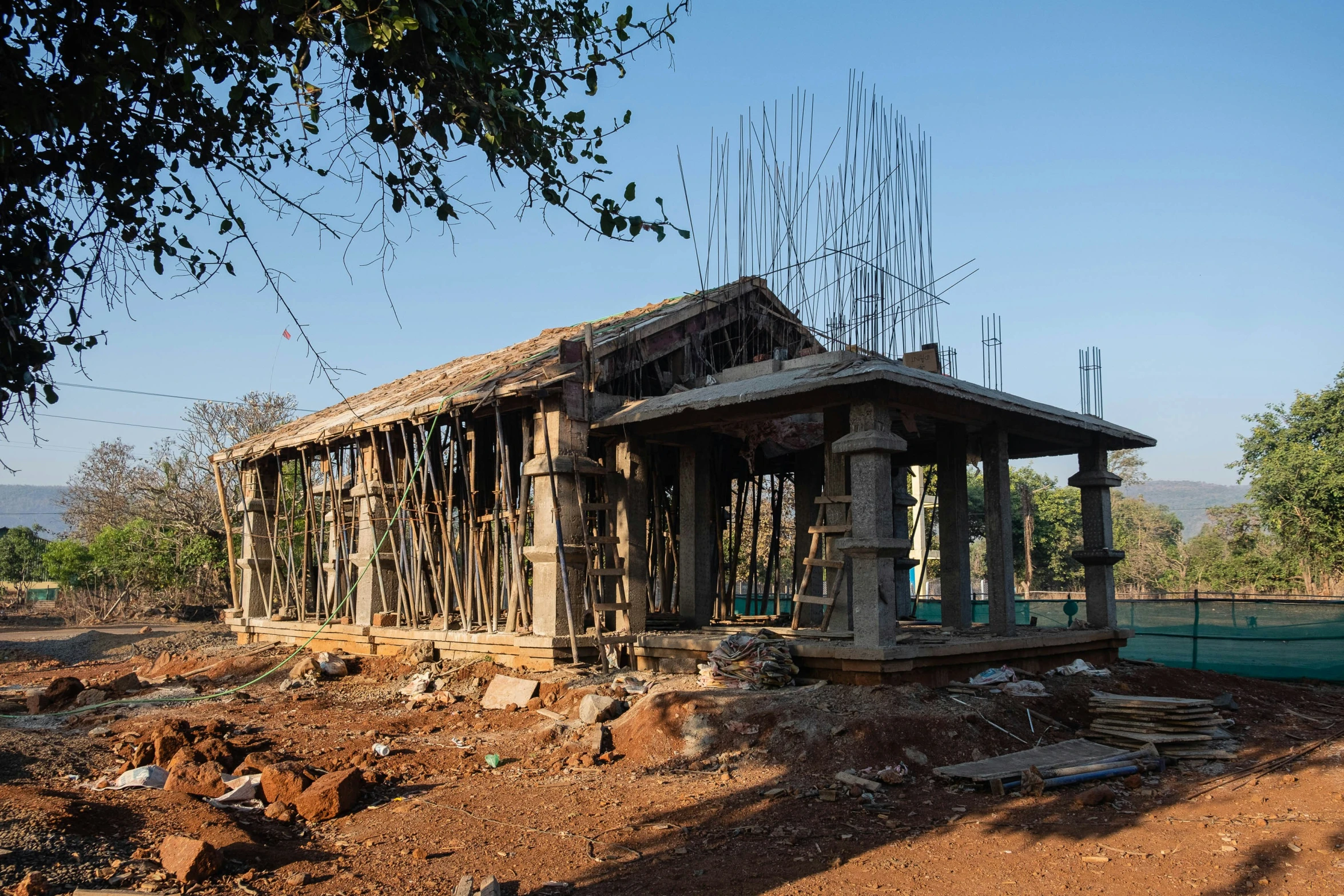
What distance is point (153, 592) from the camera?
1062 inches

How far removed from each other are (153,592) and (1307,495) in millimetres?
32807

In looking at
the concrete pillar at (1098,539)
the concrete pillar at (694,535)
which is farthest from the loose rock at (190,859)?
the concrete pillar at (1098,539)

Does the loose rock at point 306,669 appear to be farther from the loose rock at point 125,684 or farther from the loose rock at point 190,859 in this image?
the loose rock at point 190,859

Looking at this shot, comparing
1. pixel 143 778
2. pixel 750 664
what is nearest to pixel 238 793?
pixel 143 778

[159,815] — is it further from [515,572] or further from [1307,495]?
[1307,495]

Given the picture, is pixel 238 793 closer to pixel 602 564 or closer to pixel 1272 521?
pixel 602 564

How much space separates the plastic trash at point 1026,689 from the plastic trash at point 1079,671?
1.16 metres

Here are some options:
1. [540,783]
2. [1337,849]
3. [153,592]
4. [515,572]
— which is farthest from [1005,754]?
[153,592]

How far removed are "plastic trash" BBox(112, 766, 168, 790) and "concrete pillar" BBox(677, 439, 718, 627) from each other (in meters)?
6.48

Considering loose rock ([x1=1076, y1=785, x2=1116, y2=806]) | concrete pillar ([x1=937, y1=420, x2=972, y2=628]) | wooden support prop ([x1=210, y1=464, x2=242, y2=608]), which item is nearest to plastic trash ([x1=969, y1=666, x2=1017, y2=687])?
concrete pillar ([x1=937, y1=420, x2=972, y2=628])

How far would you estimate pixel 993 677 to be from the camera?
34.0ft

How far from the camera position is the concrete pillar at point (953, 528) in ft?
41.1

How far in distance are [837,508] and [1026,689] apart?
2.68 meters

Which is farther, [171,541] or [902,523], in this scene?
[171,541]
